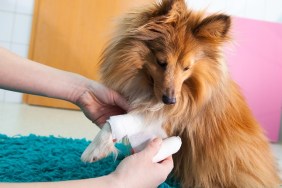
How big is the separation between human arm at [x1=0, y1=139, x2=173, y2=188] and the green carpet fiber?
0.43 meters

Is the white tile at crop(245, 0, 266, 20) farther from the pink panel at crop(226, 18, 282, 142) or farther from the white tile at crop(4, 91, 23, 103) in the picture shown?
the white tile at crop(4, 91, 23, 103)

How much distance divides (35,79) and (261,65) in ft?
8.28

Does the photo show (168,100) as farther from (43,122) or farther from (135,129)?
(43,122)

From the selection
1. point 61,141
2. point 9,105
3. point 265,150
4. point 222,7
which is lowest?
point 9,105

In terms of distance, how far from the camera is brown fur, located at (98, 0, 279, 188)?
1.29 meters

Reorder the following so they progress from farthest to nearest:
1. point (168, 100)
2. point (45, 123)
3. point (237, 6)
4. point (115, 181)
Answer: point (237, 6) → point (45, 123) → point (168, 100) → point (115, 181)

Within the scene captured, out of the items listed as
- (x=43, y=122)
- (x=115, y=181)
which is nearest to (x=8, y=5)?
(x=43, y=122)

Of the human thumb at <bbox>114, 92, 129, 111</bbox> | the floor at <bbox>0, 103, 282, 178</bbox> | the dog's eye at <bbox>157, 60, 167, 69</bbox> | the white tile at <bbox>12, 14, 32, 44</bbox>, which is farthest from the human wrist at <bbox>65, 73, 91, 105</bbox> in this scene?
the white tile at <bbox>12, 14, 32, 44</bbox>

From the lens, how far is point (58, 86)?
4.57ft

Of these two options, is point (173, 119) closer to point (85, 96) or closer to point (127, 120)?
point (127, 120)

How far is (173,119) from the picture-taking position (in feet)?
4.51

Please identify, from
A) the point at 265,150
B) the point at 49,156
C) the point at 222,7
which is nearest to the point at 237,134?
the point at 265,150

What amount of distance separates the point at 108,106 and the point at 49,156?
533 millimetres

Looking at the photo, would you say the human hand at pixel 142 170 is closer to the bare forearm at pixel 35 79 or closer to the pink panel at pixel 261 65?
the bare forearm at pixel 35 79
